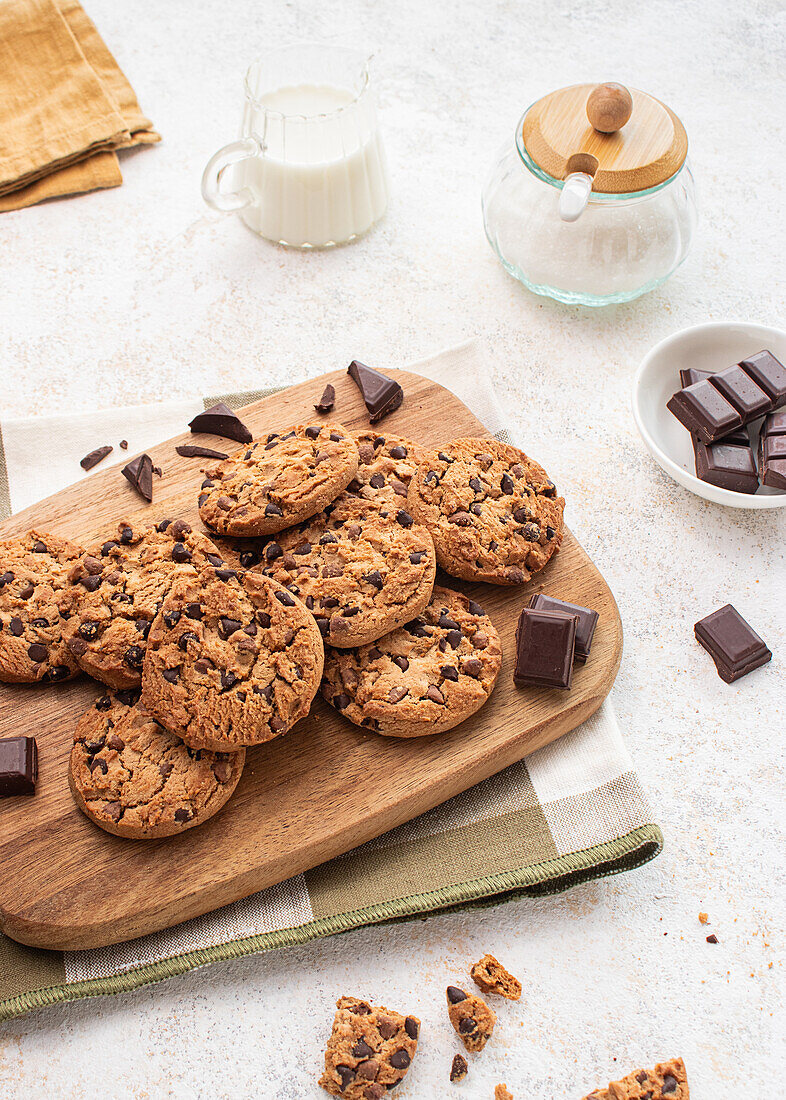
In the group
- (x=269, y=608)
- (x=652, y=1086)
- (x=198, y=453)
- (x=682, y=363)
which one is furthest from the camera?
(x=682, y=363)

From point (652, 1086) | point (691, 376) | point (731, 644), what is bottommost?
point (652, 1086)

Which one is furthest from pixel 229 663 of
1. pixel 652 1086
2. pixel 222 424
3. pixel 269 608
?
pixel 652 1086

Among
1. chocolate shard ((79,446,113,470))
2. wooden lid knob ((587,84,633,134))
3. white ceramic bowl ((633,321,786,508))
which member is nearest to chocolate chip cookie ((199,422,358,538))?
chocolate shard ((79,446,113,470))

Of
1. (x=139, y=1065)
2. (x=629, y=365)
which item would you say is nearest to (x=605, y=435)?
(x=629, y=365)

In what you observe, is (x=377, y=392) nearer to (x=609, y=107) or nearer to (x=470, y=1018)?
(x=609, y=107)

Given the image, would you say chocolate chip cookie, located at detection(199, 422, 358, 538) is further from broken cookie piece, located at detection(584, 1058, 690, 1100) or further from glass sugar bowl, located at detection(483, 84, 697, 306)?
broken cookie piece, located at detection(584, 1058, 690, 1100)

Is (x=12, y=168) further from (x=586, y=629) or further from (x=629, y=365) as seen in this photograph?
(x=586, y=629)

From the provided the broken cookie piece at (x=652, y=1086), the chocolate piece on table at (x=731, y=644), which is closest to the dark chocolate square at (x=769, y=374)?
the chocolate piece on table at (x=731, y=644)
